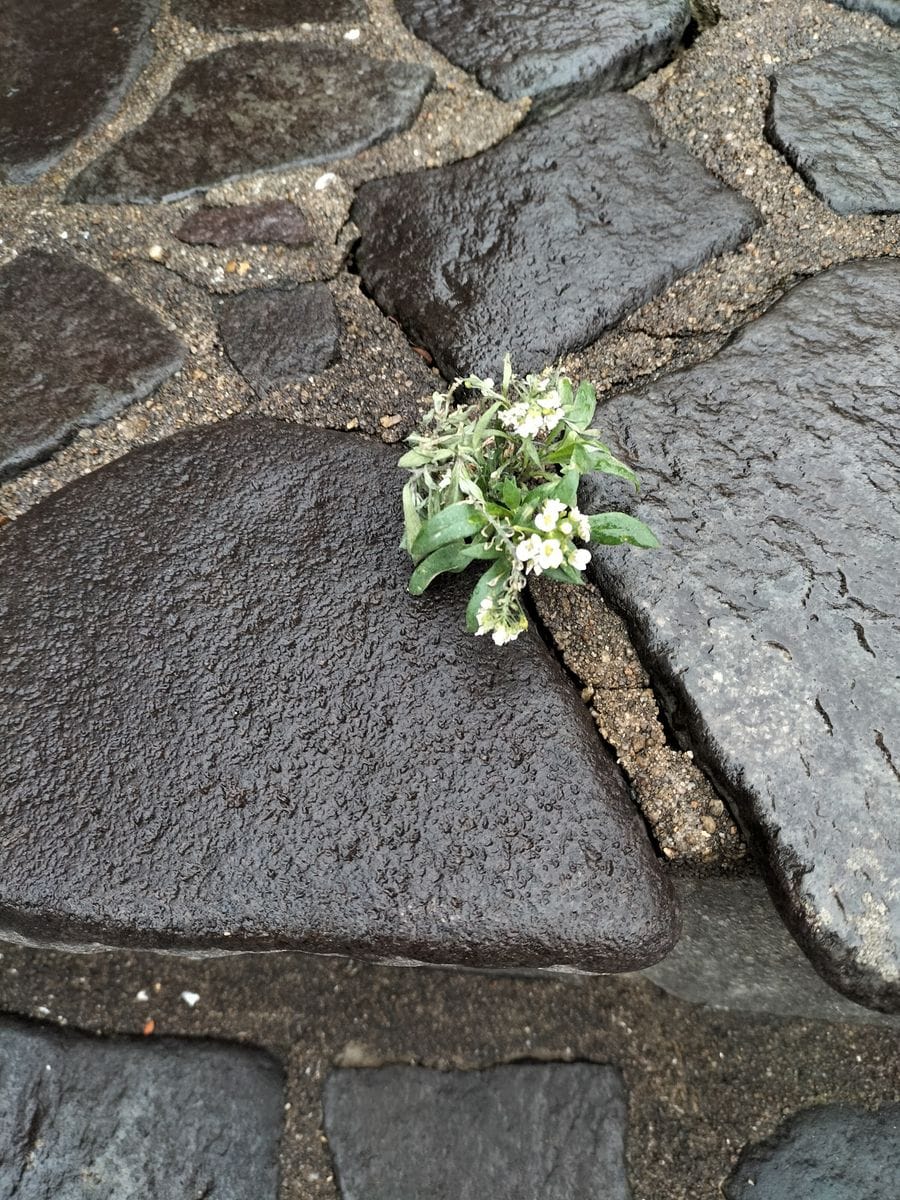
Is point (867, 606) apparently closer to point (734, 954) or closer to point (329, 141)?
point (734, 954)

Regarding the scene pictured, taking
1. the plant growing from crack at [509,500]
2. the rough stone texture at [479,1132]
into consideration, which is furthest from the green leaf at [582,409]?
the rough stone texture at [479,1132]

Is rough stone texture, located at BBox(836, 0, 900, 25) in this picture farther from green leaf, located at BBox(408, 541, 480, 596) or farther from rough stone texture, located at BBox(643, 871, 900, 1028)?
rough stone texture, located at BBox(643, 871, 900, 1028)

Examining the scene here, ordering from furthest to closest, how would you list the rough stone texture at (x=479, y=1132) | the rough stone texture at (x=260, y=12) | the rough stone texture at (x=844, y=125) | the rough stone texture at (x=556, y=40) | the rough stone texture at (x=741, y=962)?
the rough stone texture at (x=260, y=12) < the rough stone texture at (x=556, y=40) < the rough stone texture at (x=844, y=125) < the rough stone texture at (x=479, y=1132) < the rough stone texture at (x=741, y=962)

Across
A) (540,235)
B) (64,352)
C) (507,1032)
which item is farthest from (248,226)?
(507,1032)

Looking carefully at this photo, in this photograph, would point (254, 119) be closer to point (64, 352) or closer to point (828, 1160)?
point (64, 352)

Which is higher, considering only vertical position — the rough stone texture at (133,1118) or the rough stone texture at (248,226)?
the rough stone texture at (248,226)

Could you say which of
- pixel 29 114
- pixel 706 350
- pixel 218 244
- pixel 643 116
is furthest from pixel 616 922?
pixel 29 114

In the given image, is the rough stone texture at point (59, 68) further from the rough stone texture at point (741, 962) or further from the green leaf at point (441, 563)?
the rough stone texture at point (741, 962)
